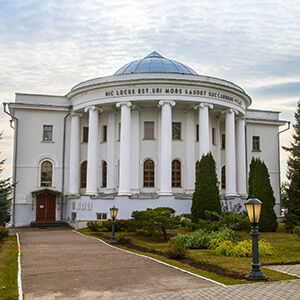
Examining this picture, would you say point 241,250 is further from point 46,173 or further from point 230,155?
point 46,173

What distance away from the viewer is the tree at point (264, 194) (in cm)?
2378

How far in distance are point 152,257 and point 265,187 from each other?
505 inches

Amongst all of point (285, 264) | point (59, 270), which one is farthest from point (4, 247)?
point (285, 264)

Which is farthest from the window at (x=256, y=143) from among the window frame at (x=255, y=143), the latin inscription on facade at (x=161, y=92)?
the latin inscription on facade at (x=161, y=92)

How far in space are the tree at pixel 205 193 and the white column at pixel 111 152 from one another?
884 cm

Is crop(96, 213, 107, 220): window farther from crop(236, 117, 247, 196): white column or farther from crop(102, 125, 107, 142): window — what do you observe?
crop(236, 117, 247, 196): white column

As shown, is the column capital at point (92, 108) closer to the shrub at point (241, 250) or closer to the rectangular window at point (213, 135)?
the rectangular window at point (213, 135)

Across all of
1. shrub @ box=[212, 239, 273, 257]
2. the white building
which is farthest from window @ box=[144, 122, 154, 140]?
shrub @ box=[212, 239, 273, 257]

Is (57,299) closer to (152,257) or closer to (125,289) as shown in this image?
(125,289)

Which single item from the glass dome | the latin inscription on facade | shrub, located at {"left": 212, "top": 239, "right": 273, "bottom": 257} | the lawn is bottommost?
the lawn

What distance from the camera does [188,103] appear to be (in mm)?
30062

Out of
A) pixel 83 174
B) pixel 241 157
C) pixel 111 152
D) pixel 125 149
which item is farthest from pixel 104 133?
pixel 241 157

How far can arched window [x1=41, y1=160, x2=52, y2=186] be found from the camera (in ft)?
108

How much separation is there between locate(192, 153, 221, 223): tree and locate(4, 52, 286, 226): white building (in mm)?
3873
